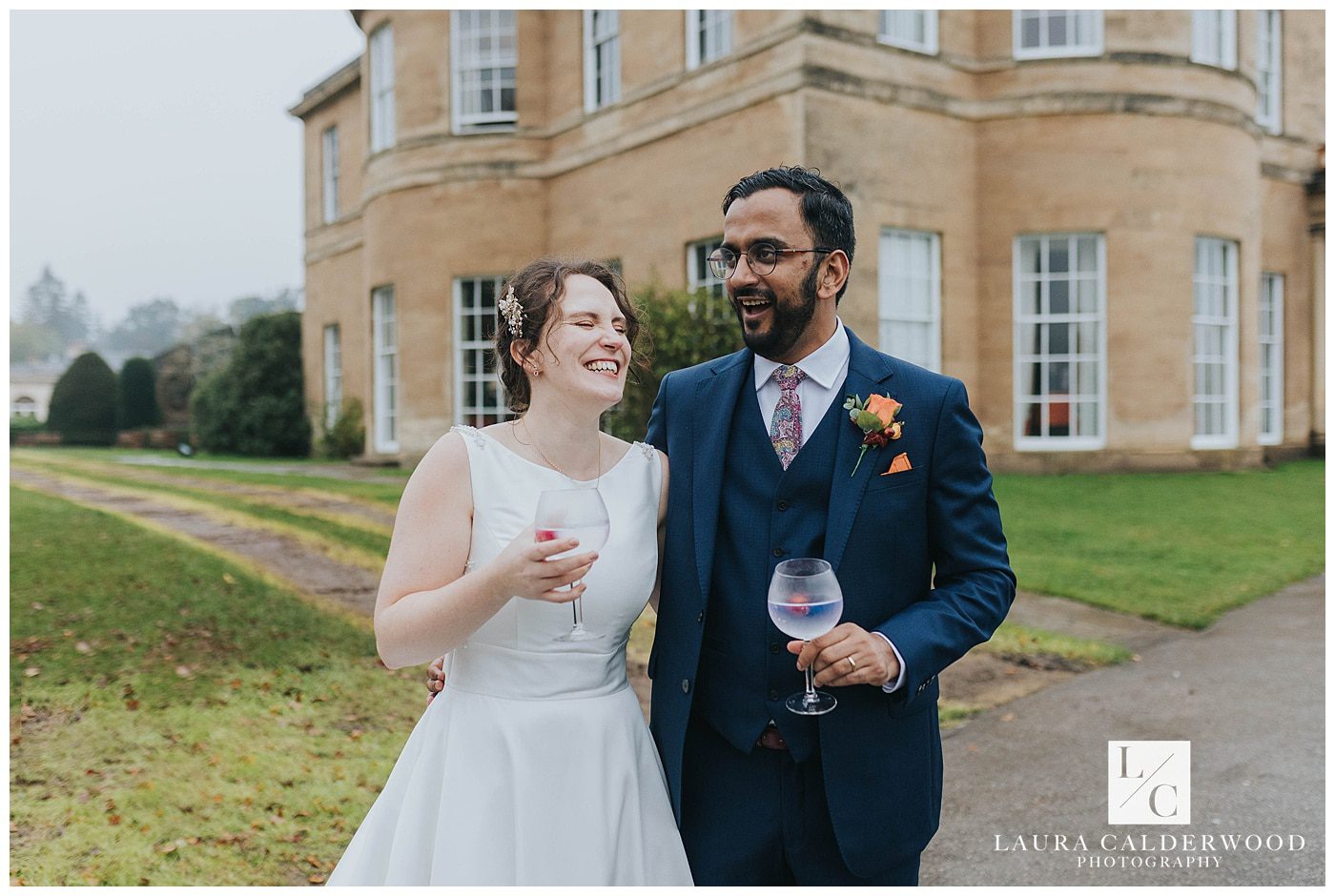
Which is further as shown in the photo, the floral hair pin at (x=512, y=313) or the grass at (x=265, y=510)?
the grass at (x=265, y=510)

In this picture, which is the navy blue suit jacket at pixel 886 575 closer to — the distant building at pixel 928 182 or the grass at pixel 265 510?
the grass at pixel 265 510

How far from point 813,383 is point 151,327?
86.4 feet

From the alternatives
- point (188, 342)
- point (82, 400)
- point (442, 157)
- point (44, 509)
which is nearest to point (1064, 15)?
point (442, 157)

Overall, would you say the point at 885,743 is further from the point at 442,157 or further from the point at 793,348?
the point at 442,157

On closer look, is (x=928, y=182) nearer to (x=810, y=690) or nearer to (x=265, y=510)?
(x=265, y=510)

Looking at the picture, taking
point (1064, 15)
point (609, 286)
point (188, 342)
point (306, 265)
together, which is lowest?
point (609, 286)

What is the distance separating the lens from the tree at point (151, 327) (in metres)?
22.5

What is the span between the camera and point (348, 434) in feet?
67.7

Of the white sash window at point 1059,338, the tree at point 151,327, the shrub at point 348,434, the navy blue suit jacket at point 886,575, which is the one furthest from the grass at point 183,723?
the tree at point 151,327

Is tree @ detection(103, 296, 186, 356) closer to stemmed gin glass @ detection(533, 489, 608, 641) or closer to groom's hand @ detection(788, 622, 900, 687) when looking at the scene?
stemmed gin glass @ detection(533, 489, 608, 641)

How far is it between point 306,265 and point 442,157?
27.0 ft

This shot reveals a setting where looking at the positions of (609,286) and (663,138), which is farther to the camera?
(663,138)

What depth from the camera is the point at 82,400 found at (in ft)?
58.5

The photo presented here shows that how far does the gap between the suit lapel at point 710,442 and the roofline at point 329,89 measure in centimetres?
2133
